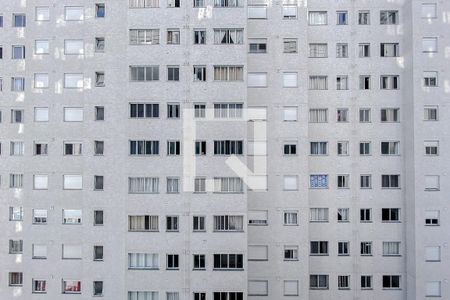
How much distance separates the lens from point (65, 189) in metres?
26.6

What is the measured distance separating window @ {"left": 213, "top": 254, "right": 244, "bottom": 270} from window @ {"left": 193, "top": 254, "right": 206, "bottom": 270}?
785mm

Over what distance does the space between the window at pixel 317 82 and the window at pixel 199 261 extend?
538 inches

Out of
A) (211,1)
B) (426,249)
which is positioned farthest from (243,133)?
(426,249)

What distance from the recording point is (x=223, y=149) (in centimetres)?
2539

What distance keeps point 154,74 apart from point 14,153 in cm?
1140

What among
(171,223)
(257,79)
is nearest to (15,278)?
(171,223)

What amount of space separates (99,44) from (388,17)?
20.0 m

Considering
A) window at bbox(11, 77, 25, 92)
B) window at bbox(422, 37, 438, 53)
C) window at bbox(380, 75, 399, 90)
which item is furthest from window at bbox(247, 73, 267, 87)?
window at bbox(11, 77, 25, 92)

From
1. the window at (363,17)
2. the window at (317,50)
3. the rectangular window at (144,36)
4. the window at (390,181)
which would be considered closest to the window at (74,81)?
the rectangular window at (144,36)

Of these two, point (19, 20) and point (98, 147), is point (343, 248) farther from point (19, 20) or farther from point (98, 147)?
point (19, 20)

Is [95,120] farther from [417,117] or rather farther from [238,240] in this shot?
[417,117]

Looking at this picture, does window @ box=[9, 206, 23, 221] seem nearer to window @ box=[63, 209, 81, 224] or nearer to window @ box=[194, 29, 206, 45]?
window @ box=[63, 209, 81, 224]

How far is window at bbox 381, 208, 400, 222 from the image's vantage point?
2662 centimetres

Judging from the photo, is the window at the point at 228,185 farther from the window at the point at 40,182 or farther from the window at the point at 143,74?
the window at the point at 40,182
